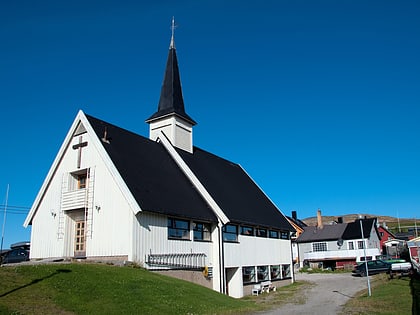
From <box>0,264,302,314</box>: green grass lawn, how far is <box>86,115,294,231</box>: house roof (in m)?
4.14

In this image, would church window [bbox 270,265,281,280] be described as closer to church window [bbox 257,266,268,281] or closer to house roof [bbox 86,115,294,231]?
church window [bbox 257,266,268,281]

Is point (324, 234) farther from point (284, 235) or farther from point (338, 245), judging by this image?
point (284, 235)

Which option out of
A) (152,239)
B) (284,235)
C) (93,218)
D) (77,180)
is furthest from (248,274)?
(77,180)

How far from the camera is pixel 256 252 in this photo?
96.2 ft

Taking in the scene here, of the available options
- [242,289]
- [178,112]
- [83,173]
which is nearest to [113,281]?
[83,173]

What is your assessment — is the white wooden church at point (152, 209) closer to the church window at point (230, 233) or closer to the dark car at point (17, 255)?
the church window at point (230, 233)

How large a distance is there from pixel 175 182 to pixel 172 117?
6247mm

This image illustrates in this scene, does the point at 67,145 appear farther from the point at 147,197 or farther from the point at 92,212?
the point at 147,197

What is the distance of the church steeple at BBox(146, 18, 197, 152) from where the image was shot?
29.5 meters

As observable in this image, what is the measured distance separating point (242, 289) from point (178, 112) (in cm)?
1274

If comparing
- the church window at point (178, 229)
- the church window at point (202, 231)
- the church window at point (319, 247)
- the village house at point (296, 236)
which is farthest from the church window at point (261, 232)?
the church window at point (319, 247)

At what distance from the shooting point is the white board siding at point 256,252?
85.8ft

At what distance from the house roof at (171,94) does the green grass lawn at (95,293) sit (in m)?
14.5

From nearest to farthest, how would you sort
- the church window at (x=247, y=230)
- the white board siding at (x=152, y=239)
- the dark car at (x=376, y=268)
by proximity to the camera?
the white board siding at (x=152, y=239) → the church window at (x=247, y=230) → the dark car at (x=376, y=268)
